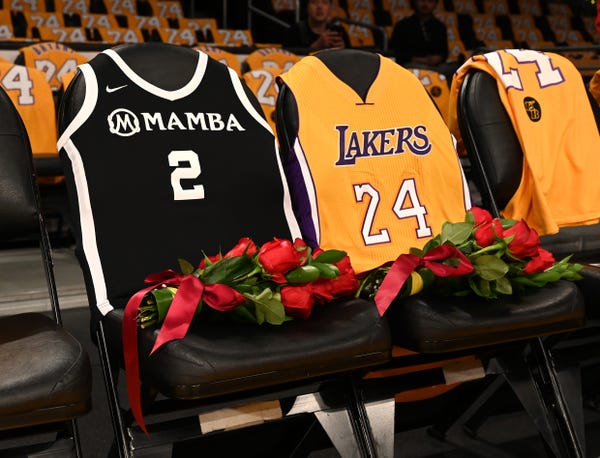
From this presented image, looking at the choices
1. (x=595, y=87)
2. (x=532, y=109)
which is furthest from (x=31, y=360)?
(x=595, y=87)

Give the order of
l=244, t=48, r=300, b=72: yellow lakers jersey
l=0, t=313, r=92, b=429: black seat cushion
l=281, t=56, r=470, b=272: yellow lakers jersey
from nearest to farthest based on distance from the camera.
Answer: l=0, t=313, r=92, b=429: black seat cushion
l=281, t=56, r=470, b=272: yellow lakers jersey
l=244, t=48, r=300, b=72: yellow lakers jersey

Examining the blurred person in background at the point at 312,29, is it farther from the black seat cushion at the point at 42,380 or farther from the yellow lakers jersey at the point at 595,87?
the black seat cushion at the point at 42,380

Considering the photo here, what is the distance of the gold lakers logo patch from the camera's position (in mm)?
2541

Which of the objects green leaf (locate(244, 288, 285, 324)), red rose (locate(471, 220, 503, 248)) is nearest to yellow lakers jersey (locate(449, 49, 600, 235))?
red rose (locate(471, 220, 503, 248))

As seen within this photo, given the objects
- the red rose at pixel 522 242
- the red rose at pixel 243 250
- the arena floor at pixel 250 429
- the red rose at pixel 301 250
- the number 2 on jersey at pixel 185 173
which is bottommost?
the arena floor at pixel 250 429

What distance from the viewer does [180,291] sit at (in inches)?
58.0

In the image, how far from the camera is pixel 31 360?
4.37 feet

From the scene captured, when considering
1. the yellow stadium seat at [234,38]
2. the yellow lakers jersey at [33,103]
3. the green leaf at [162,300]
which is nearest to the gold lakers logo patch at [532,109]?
the green leaf at [162,300]

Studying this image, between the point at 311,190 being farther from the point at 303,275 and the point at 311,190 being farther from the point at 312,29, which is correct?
the point at 312,29

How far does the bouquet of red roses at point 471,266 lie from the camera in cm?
170

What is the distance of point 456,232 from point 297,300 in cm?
46

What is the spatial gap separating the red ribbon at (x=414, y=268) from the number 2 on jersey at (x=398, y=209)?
15.1 inches

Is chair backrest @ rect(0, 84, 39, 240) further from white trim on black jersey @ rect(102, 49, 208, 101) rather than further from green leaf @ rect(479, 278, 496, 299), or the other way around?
green leaf @ rect(479, 278, 496, 299)

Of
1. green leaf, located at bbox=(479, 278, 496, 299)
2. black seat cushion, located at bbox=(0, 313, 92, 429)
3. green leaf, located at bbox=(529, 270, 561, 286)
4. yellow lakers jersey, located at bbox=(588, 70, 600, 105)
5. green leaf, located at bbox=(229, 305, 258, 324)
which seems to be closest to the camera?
black seat cushion, located at bbox=(0, 313, 92, 429)
